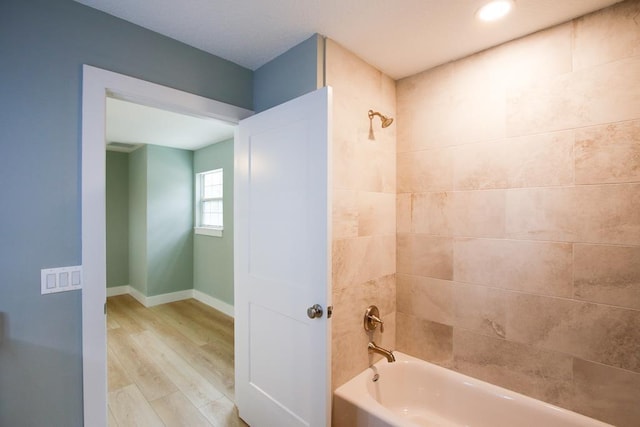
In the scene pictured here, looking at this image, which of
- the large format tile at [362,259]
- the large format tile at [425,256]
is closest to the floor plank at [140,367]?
the large format tile at [362,259]

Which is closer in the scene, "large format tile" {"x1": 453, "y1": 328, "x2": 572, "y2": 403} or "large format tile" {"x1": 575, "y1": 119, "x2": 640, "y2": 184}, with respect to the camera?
"large format tile" {"x1": 575, "y1": 119, "x2": 640, "y2": 184}

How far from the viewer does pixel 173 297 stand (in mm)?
4527

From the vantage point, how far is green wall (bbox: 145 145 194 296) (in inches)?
171

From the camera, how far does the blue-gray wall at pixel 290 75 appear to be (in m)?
1.59

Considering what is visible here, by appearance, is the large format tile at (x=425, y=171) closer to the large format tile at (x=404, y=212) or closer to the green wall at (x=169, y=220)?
the large format tile at (x=404, y=212)

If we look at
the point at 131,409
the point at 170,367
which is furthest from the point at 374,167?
the point at 170,367

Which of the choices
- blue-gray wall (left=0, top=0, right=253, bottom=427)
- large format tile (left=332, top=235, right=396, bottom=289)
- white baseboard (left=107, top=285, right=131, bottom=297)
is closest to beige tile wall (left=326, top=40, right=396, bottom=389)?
large format tile (left=332, top=235, right=396, bottom=289)

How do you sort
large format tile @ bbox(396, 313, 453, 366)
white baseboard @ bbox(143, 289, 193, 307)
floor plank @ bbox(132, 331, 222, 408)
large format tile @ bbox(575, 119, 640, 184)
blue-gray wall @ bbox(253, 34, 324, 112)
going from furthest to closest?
white baseboard @ bbox(143, 289, 193, 307) → floor plank @ bbox(132, 331, 222, 408) → large format tile @ bbox(396, 313, 453, 366) → blue-gray wall @ bbox(253, 34, 324, 112) → large format tile @ bbox(575, 119, 640, 184)

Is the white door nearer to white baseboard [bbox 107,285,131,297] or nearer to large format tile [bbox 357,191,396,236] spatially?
large format tile [bbox 357,191,396,236]

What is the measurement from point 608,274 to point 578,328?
30 cm

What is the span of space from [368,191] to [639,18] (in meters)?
1.45

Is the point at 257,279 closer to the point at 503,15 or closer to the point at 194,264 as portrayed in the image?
the point at 503,15

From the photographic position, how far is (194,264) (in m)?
4.73

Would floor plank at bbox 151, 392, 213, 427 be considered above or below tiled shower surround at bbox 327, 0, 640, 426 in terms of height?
below
